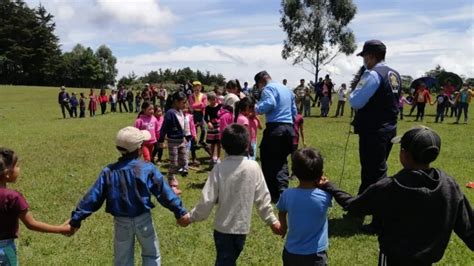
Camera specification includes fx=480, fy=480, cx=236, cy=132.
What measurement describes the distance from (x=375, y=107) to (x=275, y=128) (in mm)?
2002

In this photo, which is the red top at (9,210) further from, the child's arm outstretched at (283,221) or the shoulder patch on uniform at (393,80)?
the shoulder patch on uniform at (393,80)

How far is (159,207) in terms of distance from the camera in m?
7.73

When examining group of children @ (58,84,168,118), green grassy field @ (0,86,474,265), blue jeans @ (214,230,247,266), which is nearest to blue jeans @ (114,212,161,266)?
blue jeans @ (214,230,247,266)

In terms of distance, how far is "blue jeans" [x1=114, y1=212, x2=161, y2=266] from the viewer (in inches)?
163

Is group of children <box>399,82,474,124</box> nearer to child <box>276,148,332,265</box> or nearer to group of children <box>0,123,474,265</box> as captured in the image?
group of children <box>0,123,474,265</box>

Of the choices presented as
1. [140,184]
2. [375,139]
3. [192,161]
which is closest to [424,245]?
[140,184]

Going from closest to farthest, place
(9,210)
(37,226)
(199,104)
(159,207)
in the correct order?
(9,210) < (37,226) < (159,207) < (199,104)

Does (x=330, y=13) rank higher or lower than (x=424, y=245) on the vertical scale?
higher

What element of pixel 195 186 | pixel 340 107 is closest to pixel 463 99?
pixel 340 107

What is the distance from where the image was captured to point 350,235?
6129 mm

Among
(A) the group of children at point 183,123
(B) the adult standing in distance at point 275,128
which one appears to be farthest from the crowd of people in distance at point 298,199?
(A) the group of children at point 183,123

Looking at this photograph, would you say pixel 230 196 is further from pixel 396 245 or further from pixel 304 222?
pixel 396 245

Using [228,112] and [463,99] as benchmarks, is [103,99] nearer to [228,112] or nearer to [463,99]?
[463,99]

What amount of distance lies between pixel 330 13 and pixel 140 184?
40.8m
